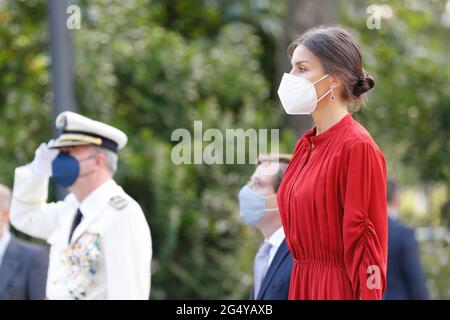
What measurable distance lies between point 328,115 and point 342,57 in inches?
8.4

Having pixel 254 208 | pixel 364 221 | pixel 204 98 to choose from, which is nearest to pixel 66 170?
pixel 254 208

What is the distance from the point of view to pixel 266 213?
510 cm

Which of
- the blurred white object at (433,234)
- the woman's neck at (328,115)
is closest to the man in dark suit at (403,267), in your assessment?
the woman's neck at (328,115)

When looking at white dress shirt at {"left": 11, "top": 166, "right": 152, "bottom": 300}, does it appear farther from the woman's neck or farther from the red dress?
the woman's neck

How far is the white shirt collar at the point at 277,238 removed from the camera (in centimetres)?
491

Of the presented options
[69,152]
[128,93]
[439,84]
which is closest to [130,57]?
[128,93]

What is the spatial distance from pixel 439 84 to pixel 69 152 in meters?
8.05

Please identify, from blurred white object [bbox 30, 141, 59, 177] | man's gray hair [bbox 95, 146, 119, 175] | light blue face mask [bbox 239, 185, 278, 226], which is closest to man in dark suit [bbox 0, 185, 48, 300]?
blurred white object [bbox 30, 141, 59, 177]

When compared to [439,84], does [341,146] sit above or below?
below

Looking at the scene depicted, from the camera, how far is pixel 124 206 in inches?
201

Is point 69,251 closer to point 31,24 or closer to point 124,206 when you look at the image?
point 124,206

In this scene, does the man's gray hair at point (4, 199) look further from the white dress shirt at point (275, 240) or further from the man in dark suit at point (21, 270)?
the white dress shirt at point (275, 240)
